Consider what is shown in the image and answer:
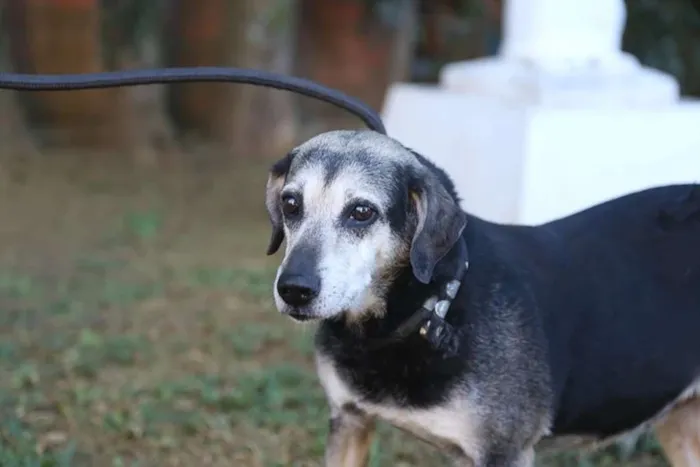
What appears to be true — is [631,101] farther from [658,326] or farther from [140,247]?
[140,247]

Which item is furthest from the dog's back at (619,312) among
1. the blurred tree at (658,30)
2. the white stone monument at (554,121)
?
the blurred tree at (658,30)

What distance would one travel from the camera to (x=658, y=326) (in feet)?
11.0

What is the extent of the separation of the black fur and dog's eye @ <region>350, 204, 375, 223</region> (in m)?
0.12

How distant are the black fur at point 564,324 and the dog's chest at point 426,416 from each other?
0.09ft

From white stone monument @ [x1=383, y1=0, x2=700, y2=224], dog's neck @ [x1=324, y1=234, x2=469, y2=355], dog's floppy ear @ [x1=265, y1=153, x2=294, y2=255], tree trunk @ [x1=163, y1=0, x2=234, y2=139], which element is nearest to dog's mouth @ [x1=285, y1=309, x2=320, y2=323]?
dog's neck @ [x1=324, y1=234, x2=469, y2=355]

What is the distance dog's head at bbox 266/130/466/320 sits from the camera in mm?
2971

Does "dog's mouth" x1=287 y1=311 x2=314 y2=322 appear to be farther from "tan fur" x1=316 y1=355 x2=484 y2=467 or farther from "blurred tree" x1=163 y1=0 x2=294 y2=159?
"blurred tree" x1=163 y1=0 x2=294 y2=159

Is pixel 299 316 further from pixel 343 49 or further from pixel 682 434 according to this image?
pixel 343 49

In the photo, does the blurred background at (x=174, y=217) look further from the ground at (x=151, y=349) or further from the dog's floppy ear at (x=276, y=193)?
the dog's floppy ear at (x=276, y=193)

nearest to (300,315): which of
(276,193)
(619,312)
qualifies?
(276,193)

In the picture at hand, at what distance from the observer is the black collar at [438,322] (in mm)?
3104

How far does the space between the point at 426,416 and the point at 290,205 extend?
2.56 feet

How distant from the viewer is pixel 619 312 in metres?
3.34

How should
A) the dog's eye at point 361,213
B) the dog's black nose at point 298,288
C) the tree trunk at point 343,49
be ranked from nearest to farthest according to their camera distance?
the dog's black nose at point 298,288 → the dog's eye at point 361,213 → the tree trunk at point 343,49
